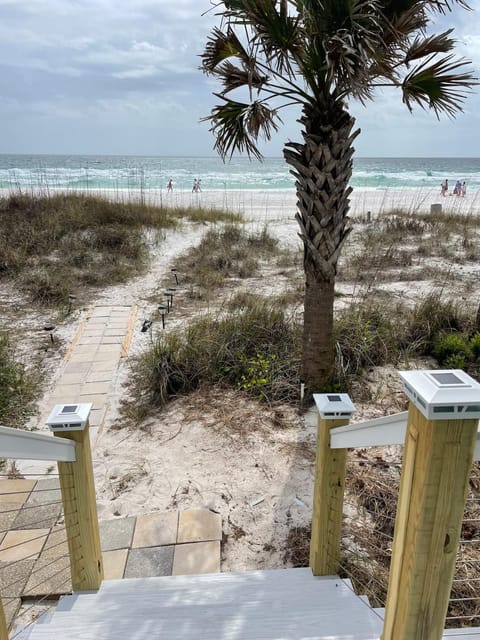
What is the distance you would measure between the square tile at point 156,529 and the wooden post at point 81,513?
0.60m

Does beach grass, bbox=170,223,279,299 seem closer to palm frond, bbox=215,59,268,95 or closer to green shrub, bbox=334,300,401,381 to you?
green shrub, bbox=334,300,401,381

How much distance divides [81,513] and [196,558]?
0.94 metres

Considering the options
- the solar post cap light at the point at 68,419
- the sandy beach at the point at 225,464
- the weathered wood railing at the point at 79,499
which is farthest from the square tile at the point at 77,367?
the solar post cap light at the point at 68,419

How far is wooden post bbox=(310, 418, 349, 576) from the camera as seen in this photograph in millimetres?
1876

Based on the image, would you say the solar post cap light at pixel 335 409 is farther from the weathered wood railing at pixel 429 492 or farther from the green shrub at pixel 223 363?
the green shrub at pixel 223 363

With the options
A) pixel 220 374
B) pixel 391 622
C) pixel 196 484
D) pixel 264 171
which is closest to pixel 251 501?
pixel 196 484

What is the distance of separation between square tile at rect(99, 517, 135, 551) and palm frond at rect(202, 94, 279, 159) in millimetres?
3214

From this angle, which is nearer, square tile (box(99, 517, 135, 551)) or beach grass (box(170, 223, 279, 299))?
square tile (box(99, 517, 135, 551))

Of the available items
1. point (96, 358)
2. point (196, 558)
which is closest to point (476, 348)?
point (196, 558)

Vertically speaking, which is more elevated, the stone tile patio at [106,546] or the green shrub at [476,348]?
the green shrub at [476,348]

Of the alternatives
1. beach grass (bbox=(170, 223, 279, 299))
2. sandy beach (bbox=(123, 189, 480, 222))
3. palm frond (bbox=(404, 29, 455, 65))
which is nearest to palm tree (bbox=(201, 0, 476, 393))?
palm frond (bbox=(404, 29, 455, 65))

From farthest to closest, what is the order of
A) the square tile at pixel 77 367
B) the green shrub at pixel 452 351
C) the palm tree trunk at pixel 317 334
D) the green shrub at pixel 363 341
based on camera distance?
the square tile at pixel 77 367 → the green shrub at pixel 452 351 → the green shrub at pixel 363 341 → the palm tree trunk at pixel 317 334

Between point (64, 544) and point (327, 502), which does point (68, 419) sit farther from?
point (64, 544)

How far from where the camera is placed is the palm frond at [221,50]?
12.6 ft
